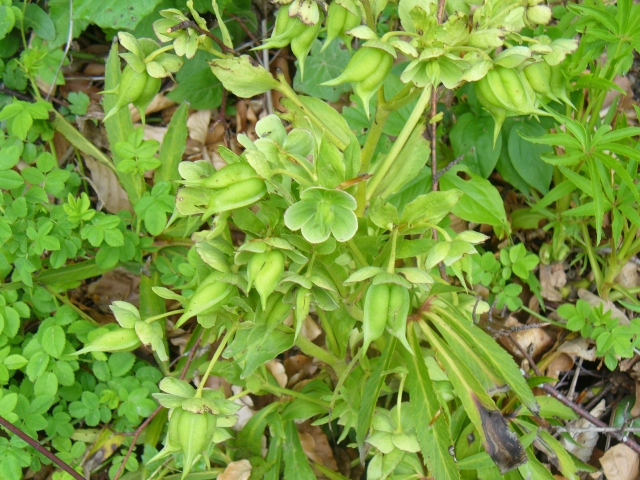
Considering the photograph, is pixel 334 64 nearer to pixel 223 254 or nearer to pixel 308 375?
pixel 308 375

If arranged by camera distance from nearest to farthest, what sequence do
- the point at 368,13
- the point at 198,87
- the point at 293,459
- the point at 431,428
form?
the point at 368,13
the point at 431,428
the point at 293,459
the point at 198,87

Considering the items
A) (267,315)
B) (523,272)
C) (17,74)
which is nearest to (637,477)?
(523,272)

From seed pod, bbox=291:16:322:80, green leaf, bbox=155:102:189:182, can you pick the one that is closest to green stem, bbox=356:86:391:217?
seed pod, bbox=291:16:322:80

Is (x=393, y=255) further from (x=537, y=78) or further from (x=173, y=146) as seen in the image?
(x=173, y=146)

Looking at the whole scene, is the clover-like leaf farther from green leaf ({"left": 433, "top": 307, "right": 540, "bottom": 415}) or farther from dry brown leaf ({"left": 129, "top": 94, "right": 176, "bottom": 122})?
dry brown leaf ({"left": 129, "top": 94, "right": 176, "bottom": 122})

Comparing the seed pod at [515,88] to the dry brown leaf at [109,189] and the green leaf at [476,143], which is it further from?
the dry brown leaf at [109,189]

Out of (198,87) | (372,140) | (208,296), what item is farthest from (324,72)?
(208,296)

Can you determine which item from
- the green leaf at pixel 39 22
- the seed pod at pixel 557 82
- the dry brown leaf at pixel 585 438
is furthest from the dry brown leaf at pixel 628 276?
the green leaf at pixel 39 22
